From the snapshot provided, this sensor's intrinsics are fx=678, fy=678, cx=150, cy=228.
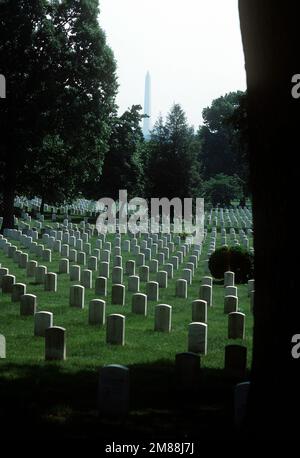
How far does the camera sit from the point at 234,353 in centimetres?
870

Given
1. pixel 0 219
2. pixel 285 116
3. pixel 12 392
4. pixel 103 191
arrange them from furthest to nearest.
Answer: pixel 103 191
pixel 0 219
pixel 12 392
pixel 285 116

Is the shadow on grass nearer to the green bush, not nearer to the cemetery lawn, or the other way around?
the cemetery lawn

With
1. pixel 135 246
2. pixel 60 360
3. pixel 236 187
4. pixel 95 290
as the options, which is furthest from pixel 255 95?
pixel 236 187

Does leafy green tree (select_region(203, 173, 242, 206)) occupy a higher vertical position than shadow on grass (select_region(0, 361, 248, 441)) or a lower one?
higher

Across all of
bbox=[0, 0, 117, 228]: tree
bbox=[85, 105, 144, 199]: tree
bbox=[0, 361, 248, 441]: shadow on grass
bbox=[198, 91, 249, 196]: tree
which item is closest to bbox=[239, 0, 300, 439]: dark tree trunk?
bbox=[0, 361, 248, 441]: shadow on grass

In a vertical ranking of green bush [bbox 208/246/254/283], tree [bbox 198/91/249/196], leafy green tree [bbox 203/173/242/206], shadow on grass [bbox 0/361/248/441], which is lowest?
shadow on grass [bbox 0/361/248/441]

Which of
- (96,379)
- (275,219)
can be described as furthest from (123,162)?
(275,219)

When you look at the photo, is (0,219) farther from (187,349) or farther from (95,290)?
(187,349)

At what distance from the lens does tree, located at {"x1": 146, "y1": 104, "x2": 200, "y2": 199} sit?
2026 inches

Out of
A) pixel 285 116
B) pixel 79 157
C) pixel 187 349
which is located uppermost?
pixel 79 157

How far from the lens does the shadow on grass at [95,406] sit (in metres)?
6.44

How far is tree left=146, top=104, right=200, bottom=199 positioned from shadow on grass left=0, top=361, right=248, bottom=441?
42.6 m

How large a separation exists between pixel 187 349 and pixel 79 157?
86.6 ft

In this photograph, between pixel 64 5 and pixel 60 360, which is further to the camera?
pixel 64 5
